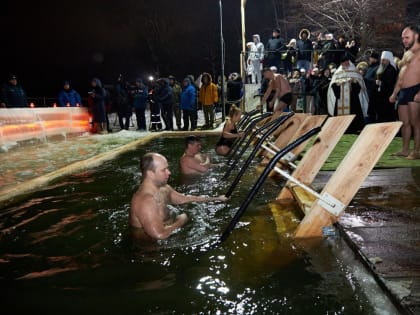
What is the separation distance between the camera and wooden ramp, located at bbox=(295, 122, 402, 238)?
11.5ft

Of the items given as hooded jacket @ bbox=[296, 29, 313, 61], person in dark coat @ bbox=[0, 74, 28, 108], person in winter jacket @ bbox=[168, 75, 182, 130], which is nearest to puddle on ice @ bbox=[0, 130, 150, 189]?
person in dark coat @ bbox=[0, 74, 28, 108]

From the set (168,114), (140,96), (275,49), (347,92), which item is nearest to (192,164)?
(347,92)

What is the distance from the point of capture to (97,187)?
7125mm

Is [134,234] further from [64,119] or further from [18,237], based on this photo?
[64,119]

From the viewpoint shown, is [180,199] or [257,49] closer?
[180,199]

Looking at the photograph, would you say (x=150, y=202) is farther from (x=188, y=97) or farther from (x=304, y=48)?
(x=304, y=48)

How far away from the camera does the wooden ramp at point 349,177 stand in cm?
351

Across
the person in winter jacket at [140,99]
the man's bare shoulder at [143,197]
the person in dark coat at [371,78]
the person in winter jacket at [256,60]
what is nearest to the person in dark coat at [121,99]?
the person in winter jacket at [140,99]

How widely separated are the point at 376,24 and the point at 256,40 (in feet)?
37.2

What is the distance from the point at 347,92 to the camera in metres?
10.4

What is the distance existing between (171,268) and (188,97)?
487 inches

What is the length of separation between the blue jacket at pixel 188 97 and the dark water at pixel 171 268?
10222mm

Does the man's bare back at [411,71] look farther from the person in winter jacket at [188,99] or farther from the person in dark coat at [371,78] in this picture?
the person in winter jacket at [188,99]

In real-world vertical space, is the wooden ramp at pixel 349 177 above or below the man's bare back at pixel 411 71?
below
